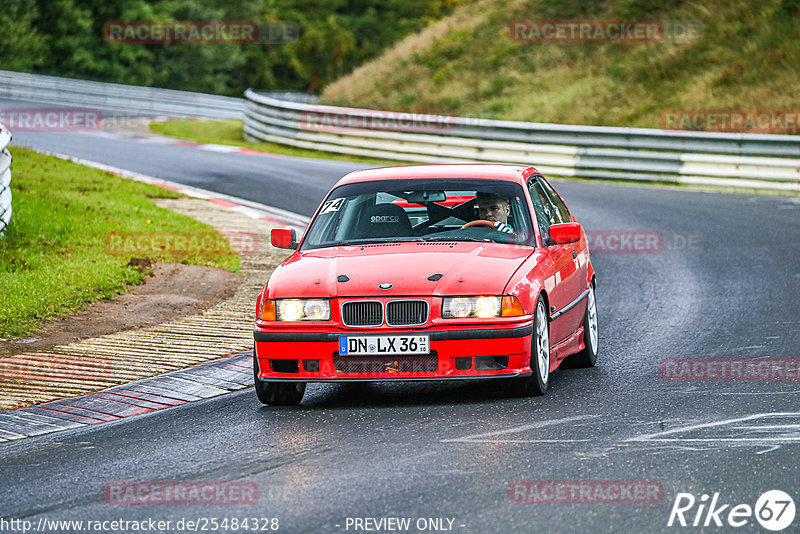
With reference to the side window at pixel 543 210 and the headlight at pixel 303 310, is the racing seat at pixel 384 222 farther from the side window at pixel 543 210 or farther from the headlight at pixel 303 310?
the headlight at pixel 303 310

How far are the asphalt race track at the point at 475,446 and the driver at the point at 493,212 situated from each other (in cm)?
115

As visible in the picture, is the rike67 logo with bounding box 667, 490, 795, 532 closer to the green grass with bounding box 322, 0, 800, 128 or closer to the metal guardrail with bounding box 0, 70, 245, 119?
the green grass with bounding box 322, 0, 800, 128

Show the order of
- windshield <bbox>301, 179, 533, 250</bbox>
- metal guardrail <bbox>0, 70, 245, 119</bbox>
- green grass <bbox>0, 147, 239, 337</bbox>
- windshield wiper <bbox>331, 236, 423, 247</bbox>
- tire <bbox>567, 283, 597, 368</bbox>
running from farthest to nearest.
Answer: metal guardrail <bbox>0, 70, 245, 119</bbox> → green grass <bbox>0, 147, 239, 337</bbox> → tire <bbox>567, 283, 597, 368</bbox> → windshield <bbox>301, 179, 533, 250</bbox> → windshield wiper <bbox>331, 236, 423, 247</bbox>

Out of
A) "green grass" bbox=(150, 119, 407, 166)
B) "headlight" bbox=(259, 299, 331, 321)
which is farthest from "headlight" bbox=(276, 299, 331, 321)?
"green grass" bbox=(150, 119, 407, 166)

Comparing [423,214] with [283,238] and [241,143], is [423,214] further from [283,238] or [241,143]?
[241,143]

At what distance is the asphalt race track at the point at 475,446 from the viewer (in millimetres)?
5707

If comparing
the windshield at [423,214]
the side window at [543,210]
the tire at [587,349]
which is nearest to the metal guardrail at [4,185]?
the windshield at [423,214]

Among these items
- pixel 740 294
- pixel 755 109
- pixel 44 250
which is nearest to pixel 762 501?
pixel 740 294

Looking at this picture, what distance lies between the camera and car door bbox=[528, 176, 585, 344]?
28.5 feet

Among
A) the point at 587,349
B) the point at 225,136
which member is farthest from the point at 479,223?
the point at 225,136

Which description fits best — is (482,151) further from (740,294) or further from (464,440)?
(464,440)

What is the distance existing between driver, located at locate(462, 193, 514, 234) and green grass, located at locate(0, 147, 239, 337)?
418 centimetres

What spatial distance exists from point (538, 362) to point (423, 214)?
168 cm

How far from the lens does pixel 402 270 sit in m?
8.04
